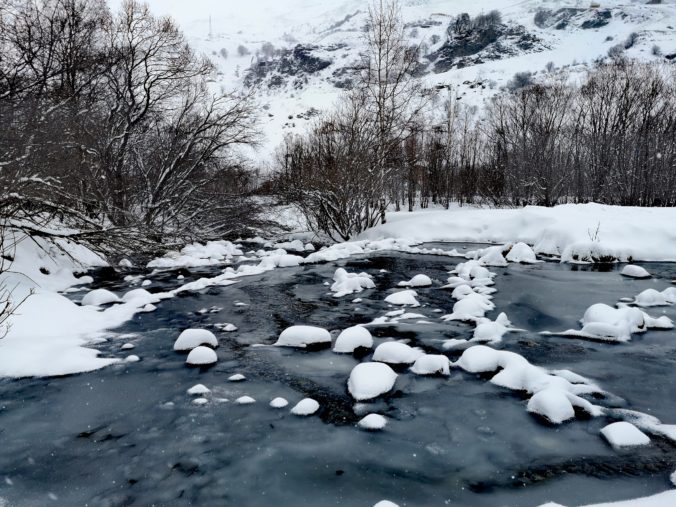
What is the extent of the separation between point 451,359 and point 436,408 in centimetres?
101

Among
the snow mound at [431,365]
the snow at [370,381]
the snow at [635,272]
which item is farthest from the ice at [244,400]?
the snow at [635,272]

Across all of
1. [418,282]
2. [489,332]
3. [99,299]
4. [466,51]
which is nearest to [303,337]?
[489,332]

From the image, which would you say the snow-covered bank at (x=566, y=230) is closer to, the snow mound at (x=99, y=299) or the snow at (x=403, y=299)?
the snow at (x=403, y=299)

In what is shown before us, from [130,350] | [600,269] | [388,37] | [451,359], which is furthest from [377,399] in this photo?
[388,37]

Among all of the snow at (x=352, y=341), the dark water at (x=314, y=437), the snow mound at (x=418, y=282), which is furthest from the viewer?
the snow mound at (x=418, y=282)

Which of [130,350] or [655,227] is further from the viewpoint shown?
[655,227]

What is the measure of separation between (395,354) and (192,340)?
7.51 ft

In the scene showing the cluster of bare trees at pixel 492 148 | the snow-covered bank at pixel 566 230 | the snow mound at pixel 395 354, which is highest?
the cluster of bare trees at pixel 492 148

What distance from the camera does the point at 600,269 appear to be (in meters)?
8.51

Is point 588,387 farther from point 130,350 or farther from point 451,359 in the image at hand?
point 130,350

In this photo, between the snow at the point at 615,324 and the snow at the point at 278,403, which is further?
the snow at the point at 615,324

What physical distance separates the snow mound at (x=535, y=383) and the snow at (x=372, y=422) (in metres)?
1.16

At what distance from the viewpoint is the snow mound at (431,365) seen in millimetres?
3797

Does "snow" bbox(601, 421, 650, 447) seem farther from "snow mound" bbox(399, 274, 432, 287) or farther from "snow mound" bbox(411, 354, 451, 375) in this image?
"snow mound" bbox(399, 274, 432, 287)
